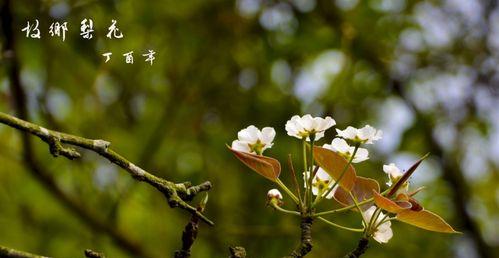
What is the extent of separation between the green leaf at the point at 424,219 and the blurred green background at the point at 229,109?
1573 millimetres

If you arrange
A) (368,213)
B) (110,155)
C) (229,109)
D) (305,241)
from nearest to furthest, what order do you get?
(110,155), (305,241), (368,213), (229,109)

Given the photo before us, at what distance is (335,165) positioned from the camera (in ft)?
2.82

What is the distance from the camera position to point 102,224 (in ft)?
7.60

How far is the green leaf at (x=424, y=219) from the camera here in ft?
2.71

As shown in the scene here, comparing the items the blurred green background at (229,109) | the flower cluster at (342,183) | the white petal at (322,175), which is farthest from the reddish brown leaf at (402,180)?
the blurred green background at (229,109)

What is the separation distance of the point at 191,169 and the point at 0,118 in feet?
6.70

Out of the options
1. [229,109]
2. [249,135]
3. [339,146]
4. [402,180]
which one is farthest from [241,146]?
[229,109]

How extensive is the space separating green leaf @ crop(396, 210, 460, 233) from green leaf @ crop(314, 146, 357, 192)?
0.24 ft

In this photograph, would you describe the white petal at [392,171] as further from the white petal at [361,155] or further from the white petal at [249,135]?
the white petal at [249,135]

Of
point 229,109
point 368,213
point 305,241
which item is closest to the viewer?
point 305,241

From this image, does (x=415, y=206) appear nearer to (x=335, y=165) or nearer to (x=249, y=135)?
(x=335, y=165)

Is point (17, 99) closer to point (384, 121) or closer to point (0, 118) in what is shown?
point (0, 118)

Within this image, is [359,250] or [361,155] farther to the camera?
[361,155]

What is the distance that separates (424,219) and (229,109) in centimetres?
209
